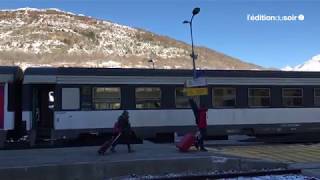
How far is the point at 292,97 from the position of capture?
910 inches

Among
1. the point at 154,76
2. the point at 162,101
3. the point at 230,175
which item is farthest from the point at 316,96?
the point at 230,175

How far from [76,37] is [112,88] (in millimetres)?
107364

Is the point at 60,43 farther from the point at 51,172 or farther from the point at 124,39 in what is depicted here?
the point at 51,172

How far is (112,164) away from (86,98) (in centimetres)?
670

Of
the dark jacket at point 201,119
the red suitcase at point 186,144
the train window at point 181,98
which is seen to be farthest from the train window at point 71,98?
the red suitcase at point 186,144

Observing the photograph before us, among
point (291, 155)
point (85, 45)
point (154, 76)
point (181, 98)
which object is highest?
point (85, 45)

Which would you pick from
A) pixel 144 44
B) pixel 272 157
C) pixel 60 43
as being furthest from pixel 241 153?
pixel 144 44

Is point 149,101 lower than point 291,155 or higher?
higher

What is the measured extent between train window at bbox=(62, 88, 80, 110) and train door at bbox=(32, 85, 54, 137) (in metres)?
0.67

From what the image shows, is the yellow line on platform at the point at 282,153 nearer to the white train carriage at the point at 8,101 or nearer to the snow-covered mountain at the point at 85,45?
the white train carriage at the point at 8,101

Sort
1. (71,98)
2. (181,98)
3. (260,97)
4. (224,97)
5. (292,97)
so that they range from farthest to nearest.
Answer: (292,97) < (260,97) < (224,97) < (181,98) < (71,98)

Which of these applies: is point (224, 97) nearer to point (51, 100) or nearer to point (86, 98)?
point (86, 98)

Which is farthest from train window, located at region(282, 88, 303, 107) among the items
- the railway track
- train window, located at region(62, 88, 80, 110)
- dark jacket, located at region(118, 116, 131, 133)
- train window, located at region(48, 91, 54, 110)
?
the railway track

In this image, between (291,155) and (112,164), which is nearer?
(112,164)
